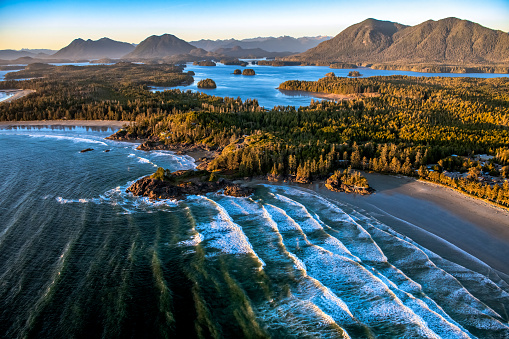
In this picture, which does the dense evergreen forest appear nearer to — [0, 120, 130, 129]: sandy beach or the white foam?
[0, 120, 130, 129]: sandy beach

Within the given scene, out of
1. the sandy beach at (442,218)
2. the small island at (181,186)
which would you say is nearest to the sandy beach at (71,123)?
the small island at (181,186)

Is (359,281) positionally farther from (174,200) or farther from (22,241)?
(22,241)

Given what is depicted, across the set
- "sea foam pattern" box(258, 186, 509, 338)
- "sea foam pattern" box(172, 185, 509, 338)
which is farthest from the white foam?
"sea foam pattern" box(258, 186, 509, 338)

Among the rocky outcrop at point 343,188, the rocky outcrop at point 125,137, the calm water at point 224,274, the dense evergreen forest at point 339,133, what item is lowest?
the calm water at point 224,274

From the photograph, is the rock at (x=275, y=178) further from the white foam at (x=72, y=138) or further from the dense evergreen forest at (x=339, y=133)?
the white foam at (x=72, y=138)

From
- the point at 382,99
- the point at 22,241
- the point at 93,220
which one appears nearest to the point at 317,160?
the point at 93,220

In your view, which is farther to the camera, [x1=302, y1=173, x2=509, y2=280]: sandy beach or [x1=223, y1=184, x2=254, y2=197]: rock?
[x1=223, y1=184, x2=254, y2=197]: rock

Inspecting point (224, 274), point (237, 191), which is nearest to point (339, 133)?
point (237, 191)
